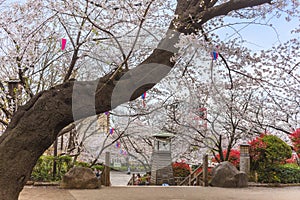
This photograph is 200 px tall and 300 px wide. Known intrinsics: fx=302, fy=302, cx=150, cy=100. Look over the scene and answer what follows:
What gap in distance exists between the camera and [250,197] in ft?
16.2

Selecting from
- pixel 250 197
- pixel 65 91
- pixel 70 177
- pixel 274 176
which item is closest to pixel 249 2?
pixel 65 91

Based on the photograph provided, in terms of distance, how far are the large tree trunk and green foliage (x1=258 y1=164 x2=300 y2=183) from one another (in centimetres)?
522

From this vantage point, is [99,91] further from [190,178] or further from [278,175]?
[278,175]

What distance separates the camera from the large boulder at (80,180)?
562cm

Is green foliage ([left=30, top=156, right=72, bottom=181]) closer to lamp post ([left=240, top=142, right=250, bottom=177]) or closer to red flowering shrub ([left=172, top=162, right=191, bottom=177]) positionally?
Answer: red flowering shrub ([left=172, top=162, right=191, bottom=177])

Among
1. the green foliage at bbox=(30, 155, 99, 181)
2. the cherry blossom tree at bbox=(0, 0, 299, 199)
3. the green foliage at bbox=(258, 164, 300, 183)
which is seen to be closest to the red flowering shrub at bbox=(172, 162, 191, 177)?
the green foliage at bbox=(258, 164, 300, 183)

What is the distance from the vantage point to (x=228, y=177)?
634cm

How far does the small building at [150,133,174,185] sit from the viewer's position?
26.0ft

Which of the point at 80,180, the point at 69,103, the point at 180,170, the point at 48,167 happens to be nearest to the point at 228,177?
the point at 180,170

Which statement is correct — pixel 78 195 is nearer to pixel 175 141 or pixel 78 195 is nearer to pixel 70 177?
pixel 70 177

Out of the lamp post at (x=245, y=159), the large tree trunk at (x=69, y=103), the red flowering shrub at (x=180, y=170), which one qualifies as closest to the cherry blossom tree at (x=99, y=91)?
the large tree trunk at (x=69, y=103)

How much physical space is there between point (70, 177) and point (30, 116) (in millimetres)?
3161

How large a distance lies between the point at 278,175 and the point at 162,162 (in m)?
2.83

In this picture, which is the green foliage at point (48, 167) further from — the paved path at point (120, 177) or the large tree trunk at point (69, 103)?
the large tree trunk at point (69, 103)
